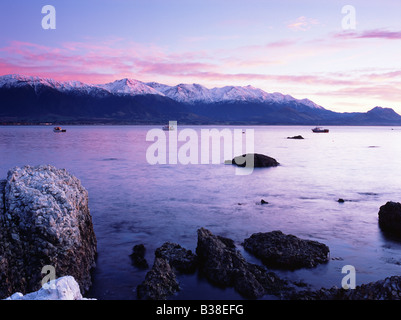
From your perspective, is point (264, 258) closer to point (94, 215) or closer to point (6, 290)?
point (6, 290)

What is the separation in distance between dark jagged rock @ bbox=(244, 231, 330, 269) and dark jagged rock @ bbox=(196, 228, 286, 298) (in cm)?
90

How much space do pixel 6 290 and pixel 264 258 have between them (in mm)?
8194

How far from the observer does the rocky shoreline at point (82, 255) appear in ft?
29.8

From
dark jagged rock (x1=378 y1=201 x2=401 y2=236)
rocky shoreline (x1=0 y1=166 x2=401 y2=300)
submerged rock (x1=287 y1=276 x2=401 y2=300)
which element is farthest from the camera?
dark jagged rock (x1=378 y1=201 x2=401 y2=236)

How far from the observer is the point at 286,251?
12.6m

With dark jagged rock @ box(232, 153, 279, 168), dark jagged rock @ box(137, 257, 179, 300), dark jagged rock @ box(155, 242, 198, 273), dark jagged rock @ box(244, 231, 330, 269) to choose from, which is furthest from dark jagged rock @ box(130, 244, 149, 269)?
dark jagged rock @ box(232, 153, 279, 168)

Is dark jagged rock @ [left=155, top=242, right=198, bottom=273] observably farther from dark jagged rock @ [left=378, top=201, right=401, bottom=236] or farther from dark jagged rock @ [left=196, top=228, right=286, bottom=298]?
dark jagged rock @ [left=378, top=201, right=401, bottom=236]

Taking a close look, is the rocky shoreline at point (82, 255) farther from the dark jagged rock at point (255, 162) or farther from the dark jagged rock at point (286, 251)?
the dark jagged rock at point (255, 162)

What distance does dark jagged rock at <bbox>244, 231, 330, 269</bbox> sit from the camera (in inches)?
484

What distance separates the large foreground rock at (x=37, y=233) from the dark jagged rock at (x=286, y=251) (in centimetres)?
614

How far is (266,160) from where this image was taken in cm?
4209

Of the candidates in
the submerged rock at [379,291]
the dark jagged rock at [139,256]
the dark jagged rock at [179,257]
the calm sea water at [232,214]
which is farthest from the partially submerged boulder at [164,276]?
the submerged rock at [379,291]

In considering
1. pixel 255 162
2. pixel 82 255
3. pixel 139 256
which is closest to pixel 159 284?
pixel 82 255

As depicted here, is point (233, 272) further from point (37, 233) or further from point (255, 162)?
point (255, 162)
